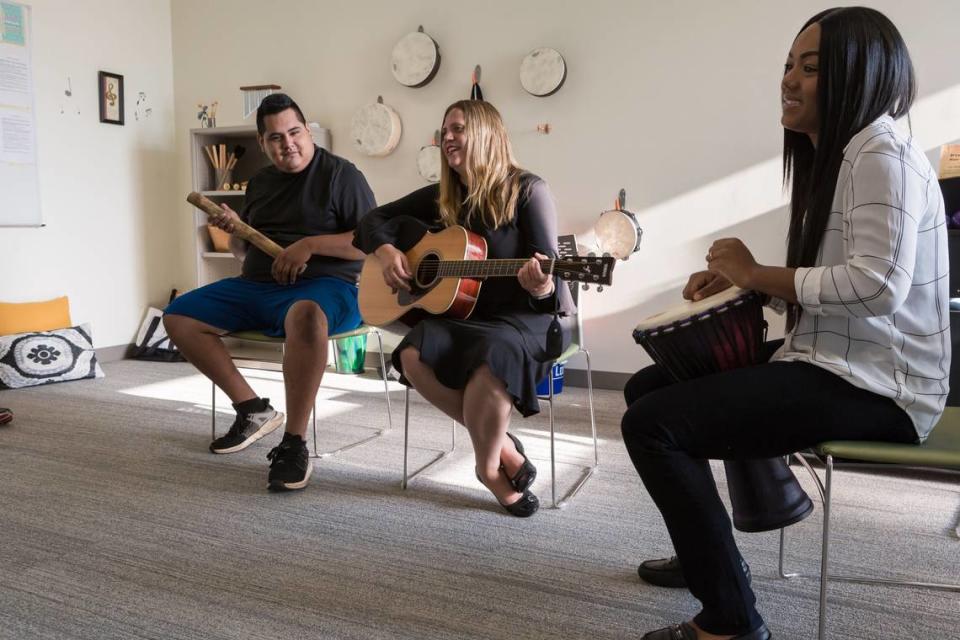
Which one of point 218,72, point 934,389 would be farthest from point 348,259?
point 218,72

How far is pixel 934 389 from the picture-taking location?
1303mm

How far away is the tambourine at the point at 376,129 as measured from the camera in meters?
4.37

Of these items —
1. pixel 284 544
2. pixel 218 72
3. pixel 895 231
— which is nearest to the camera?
pixel 895 231

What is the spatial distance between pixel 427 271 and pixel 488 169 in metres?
0.37

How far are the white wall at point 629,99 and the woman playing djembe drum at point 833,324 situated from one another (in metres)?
2.35

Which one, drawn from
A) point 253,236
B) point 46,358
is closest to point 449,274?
point 253,236

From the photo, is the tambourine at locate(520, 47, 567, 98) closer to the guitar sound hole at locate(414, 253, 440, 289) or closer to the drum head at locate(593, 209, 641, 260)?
the drum head at locate(593, 209, 641, 260)

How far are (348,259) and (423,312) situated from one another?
1.73ft

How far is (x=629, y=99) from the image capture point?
382cm

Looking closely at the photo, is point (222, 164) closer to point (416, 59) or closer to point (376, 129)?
point (376, 129)

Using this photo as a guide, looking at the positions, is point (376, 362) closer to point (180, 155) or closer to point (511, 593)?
point (180, 155)

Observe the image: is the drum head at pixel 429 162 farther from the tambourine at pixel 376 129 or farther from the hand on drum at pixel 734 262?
the hand on drum at pixel 734 262

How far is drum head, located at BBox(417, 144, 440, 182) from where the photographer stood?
168 inches

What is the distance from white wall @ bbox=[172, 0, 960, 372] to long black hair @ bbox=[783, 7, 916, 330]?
2.34 m
